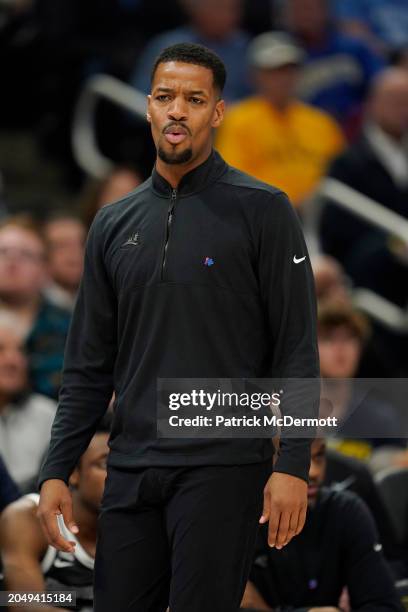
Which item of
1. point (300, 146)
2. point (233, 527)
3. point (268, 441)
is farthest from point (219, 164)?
point (300, 146)

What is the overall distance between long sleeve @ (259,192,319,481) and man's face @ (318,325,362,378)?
289 cm

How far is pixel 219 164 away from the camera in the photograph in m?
3.06

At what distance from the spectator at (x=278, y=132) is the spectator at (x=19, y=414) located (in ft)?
7.79

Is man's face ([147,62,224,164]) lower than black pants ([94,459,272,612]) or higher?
higher

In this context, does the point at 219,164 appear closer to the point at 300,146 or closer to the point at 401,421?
the point at 401,421

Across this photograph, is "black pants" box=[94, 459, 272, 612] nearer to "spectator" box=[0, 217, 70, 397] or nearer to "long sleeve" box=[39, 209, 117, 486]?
"long sleeve" box=[39, 209, 117, 486]

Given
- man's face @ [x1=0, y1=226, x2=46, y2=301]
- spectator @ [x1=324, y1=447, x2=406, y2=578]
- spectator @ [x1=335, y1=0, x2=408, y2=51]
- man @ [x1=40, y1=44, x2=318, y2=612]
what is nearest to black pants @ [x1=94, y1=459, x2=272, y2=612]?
man @ [x1=40, y1=44, x2=318, y2=612]

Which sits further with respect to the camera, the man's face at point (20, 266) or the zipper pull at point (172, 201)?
the man's face at point (20, 266)

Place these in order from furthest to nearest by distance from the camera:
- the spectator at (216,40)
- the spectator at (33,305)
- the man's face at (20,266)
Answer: the spectator at (216,40) → the man's face at (20,266) → the spectator at (33,305)

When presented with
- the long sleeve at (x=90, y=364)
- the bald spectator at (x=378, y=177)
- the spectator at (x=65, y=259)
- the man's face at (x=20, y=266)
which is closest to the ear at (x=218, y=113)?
the long sleeve at (x=90, y=364)

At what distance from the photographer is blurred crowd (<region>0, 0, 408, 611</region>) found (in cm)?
414

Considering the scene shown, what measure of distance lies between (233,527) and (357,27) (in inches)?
281

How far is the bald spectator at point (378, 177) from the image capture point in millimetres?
7664

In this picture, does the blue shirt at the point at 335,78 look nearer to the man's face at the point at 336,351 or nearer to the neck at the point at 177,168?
the man's face at the point at 336,351
